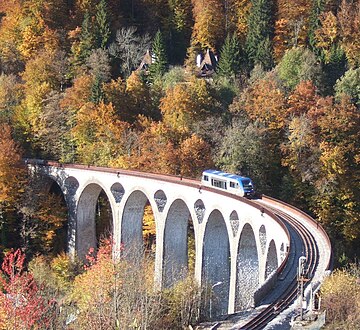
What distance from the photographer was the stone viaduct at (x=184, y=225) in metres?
33.5

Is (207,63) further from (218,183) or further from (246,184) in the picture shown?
(246,184)

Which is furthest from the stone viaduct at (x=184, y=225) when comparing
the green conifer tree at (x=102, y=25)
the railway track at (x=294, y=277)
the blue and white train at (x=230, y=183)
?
the green conifer tree at (x=102, y=25)

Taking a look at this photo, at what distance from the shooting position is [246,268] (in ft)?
118

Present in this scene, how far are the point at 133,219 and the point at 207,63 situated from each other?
25710 millimetres

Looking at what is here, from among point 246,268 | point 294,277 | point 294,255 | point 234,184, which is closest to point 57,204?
point 234,184

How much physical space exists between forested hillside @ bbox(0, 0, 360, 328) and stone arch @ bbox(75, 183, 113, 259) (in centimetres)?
→ 161

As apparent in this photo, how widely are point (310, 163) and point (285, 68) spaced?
13.2 metres

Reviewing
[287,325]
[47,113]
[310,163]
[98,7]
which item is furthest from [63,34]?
[287,325]

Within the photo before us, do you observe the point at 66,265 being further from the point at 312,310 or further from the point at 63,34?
the point at 63,34

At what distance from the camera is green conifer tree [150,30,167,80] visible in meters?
64.7

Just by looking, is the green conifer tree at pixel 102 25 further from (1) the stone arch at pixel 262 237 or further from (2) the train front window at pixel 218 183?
(1) the stone arch at pixel 262 237

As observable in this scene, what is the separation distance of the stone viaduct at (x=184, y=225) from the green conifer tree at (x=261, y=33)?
23.6 m

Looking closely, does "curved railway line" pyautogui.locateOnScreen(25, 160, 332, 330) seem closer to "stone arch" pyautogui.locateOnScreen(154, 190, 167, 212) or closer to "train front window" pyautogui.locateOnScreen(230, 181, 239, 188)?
"train front window" pyautogui.locateOnScreen(230, 181, 239, 188)

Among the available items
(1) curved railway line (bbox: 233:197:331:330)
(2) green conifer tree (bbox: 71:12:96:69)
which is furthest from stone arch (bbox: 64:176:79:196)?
(1) curved railway line (bbox: 233:197:331:330)
